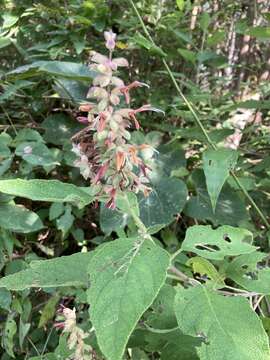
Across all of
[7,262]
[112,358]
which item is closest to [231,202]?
[7,262]

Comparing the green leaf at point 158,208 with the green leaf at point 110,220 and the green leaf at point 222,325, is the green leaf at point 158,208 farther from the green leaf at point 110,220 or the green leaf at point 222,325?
the green leaf at point 222,325

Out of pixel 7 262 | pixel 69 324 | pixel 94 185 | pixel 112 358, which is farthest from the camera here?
pixel 7 262

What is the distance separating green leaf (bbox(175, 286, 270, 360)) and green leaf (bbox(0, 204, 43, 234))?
850mm

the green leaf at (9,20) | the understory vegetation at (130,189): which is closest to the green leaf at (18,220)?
the understory vegetation at (130,189)

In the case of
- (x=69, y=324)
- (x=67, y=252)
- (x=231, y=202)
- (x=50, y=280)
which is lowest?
(x=67, y=252)

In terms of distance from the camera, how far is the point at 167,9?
2594 mm

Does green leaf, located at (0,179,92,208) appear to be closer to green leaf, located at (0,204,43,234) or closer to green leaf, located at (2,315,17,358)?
green leaf, located at (0,204,43,234)

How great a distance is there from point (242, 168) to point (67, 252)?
0.79 metres

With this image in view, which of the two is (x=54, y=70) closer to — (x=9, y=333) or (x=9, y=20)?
(x=9, y=20)

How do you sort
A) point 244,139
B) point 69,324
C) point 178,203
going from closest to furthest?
point 69,324 → point 178,203 → point 244,139

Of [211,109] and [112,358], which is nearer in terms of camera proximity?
[112,358]

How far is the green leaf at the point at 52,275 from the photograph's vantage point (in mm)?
946

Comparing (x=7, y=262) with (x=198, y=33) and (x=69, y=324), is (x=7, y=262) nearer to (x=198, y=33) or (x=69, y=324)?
(x=69, y=324)

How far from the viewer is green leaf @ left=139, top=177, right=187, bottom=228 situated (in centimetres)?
182
